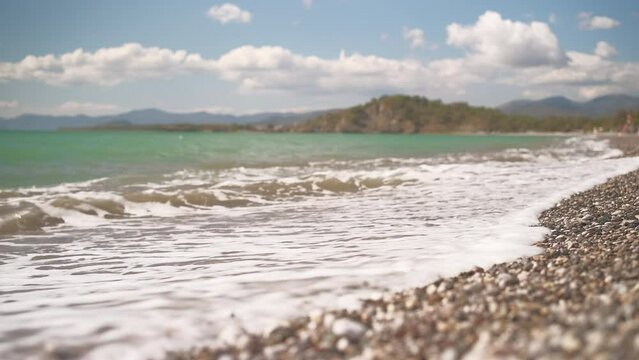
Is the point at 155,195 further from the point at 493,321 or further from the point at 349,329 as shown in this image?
the point at 493,321

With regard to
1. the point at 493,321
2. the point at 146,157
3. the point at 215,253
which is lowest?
the point at 215,253

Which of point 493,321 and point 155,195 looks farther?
point 155,195

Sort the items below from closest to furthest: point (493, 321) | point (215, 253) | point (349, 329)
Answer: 1. point (493, 321)
2. point (349, 329)
3. point (215, 253)

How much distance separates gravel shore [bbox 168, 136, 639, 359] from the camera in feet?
10.7

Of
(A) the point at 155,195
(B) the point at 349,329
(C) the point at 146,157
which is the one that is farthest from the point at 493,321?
(C) the point at 146,157

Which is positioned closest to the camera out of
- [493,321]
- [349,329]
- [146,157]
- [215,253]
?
[493,321]

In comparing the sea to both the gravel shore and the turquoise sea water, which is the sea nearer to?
the gravel shore

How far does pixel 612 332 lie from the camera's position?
3.22m

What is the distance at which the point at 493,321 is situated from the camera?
13.0 ft

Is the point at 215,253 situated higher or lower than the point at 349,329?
Answer: lower

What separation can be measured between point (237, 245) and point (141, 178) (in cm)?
1442

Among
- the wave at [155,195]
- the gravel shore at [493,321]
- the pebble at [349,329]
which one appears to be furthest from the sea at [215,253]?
the pebble at [349,329]

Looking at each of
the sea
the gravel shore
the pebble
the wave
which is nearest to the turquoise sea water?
the wave

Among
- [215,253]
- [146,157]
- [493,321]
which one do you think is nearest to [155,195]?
[215,253]
